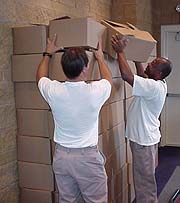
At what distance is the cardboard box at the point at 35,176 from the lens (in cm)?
253

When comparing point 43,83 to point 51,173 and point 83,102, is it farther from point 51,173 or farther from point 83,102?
point 51,173

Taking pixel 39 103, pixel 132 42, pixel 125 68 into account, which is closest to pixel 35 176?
pixel 39 103

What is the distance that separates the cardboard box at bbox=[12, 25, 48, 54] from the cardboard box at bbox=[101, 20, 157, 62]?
1.64ft

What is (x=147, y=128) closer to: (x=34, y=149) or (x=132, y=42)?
(x=132, y=42)

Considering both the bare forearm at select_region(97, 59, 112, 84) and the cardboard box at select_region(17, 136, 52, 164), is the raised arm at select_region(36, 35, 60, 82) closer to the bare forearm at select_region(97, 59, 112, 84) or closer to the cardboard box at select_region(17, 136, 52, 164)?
the bare forearm at select_region(97, 59, 112, 84)

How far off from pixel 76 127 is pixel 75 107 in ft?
0.41

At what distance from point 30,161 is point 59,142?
0.55 metres

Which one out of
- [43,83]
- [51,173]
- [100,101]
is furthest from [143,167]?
[43,83]

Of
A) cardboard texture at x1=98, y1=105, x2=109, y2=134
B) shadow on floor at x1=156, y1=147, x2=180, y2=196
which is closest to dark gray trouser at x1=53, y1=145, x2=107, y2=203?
cardboard texture at x1=98, y1=105, x2=109, y2=134

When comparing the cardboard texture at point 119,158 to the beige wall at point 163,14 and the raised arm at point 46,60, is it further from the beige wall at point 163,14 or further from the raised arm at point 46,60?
the beige wall at point 163,14

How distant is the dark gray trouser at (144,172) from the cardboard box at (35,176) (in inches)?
29.1

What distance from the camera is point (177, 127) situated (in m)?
5.66

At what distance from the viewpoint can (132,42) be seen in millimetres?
2635

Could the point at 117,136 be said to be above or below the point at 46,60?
below
